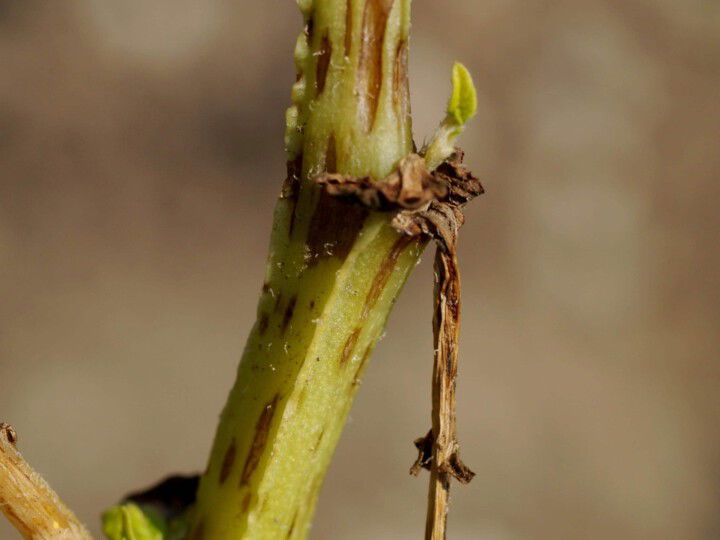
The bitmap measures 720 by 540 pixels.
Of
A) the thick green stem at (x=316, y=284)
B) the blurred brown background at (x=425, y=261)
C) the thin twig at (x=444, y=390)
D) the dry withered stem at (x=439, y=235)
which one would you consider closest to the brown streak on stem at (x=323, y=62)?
the thick green stem at (x=316, y=284)

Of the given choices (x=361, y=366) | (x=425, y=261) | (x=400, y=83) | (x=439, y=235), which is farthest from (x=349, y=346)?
(x=425, y=261)

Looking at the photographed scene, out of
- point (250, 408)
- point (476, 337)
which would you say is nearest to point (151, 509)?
point (250, 408)

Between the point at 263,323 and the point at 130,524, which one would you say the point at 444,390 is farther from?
the point at 130,524

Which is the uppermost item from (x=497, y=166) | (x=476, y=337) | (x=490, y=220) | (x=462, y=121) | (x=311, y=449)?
(x=497, y=166)

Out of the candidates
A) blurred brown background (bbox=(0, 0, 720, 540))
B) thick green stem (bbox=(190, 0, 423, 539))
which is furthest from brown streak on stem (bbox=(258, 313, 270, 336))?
blurred brown background (bbox=(0, 0, 720, 540))

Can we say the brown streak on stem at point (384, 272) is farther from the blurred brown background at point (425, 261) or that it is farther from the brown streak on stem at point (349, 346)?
the blurred brown background at point (425, 261)

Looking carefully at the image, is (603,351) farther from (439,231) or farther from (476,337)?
(439,231)
